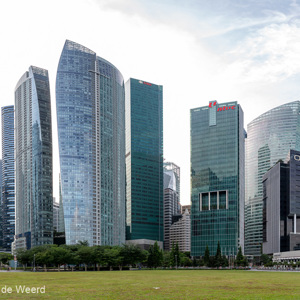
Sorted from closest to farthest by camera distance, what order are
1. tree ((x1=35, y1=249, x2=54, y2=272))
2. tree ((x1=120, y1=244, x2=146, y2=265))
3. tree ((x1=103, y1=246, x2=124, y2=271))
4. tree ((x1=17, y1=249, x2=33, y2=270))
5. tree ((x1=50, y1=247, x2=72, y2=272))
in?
tree ((x1=103, y1=246, x2=124, y2=271))
tree ((x1=50, y1=247, x2=72, y2=272))
tree ((x1=35, y1=249, x2=54, y2=272))
tree ((x1=120, y1=244, x2=146, y2=265))
tree ((x1=17, y1=249, x2=33, y2=270))

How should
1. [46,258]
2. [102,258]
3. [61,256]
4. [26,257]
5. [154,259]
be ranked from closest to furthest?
[102,258]
[61,256]
[46,258]
[154,259]
[26,257]

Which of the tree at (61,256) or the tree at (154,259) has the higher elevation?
the tree at (61,256)

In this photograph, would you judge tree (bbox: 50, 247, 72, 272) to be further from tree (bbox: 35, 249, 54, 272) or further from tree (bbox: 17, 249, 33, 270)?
tree (bbox: 17, 249, 33, 270)

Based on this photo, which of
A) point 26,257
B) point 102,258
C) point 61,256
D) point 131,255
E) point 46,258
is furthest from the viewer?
point 26,257

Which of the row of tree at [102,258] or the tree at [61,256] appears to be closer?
the row of tree at [102,258]

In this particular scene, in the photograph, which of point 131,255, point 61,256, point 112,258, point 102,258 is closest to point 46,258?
point 61,256

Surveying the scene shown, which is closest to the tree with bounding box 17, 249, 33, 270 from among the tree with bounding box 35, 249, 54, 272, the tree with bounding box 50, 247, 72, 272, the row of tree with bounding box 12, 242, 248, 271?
the row of tree with bounding box 12, 242, 248, 271

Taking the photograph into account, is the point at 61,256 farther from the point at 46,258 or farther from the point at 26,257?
the point at 26,257

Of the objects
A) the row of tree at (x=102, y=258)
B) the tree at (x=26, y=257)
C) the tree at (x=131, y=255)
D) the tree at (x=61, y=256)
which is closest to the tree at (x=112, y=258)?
the row of tree at (x=102, y=258)

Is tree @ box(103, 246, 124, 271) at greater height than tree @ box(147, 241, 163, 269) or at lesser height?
greater

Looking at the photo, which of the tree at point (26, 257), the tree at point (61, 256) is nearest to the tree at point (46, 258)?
the tree at point (61, 256)

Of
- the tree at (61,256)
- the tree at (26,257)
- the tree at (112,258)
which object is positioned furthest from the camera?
the tree at (26,257)

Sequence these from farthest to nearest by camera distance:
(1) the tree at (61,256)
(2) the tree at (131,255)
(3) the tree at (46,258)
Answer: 1. (2) the tree at (131,255)
2. (3) the tree at (46,258)
3. (1) the tree at (61,256)

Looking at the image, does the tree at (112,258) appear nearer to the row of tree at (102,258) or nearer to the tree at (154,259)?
the row of tree at (102,258)
